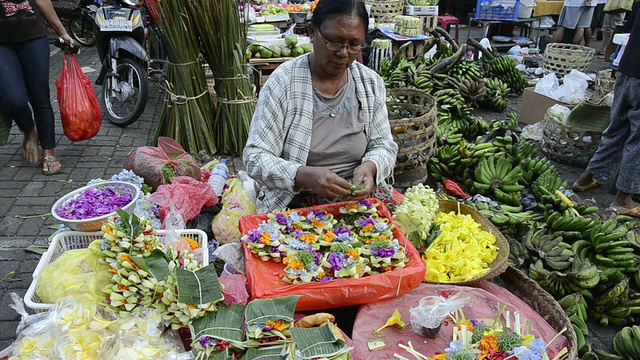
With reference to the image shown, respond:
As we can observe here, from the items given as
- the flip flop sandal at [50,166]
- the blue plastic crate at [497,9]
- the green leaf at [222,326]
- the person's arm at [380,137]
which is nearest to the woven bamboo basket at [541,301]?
the person's arm at [380,137]

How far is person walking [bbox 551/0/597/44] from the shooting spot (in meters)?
8.22

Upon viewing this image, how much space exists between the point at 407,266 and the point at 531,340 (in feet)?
1.77

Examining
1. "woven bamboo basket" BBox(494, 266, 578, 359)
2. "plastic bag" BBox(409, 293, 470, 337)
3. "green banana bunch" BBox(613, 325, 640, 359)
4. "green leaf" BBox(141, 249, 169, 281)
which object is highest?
"green leaf" BBox(141, 249, 169, 281)

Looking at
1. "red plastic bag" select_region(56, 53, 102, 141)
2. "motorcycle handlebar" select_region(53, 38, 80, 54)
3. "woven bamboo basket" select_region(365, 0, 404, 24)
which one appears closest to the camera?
Result: "motorcycle handlebar" select_region(53, 38, 80, 54)

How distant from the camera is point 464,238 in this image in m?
2.54

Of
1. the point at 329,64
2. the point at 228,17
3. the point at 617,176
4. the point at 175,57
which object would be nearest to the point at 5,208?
the point at 175,57

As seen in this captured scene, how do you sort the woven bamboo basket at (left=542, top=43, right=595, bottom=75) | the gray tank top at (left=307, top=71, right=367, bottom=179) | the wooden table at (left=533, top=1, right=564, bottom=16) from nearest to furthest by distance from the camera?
the gray tank top at (left=307, top=71, right=367, bottom=179) < the woven bamboo basket at (left=542, top=43, right=595, bottom=75) < the wooden table at (left=533, top=1, right=564, bottom=16)

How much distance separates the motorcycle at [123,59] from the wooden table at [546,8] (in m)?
7.95

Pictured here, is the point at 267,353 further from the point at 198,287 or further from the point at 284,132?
the point at 284,132

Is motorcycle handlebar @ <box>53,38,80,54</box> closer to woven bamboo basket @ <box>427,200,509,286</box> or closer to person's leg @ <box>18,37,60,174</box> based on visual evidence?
person's leg @ <box>18,37,60,174</box>

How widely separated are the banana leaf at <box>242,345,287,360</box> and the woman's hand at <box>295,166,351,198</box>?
0.73 meters

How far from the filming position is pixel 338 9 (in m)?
2.01

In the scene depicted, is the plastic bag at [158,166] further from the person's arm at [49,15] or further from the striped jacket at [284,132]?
the person's arm at [49,15]

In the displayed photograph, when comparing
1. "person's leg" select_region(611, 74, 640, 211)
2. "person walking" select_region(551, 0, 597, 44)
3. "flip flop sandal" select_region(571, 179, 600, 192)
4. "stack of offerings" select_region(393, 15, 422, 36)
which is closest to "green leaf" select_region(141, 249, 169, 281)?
"person's leg" select_region(611, 74, 640, 211)
